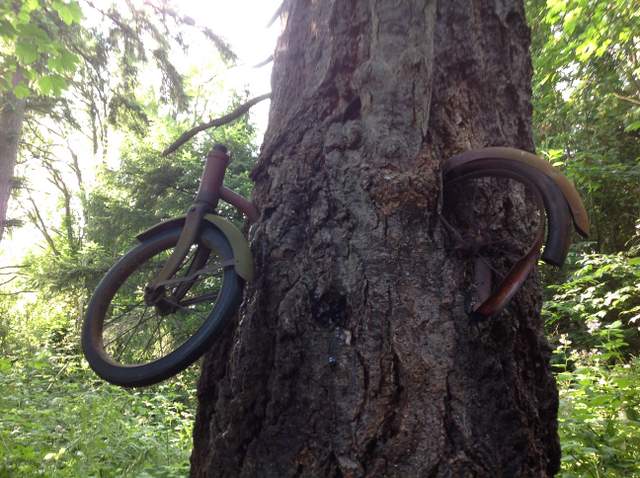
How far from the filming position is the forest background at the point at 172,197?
320 centimetres

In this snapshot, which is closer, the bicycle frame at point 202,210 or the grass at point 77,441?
the bicycle frame at point 202,210

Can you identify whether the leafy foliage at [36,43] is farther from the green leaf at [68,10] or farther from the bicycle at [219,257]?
the bicycle at [219,257]

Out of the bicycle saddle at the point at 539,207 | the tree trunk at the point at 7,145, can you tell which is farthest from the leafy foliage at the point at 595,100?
the tree trunk at the point at 7,145

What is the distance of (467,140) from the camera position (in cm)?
168

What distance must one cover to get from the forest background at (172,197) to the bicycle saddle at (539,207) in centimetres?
166

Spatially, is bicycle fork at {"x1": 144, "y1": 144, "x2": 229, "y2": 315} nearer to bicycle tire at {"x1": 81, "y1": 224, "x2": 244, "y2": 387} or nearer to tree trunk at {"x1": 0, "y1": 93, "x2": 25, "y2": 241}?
bicycle tire at {"x1": 81, "y1": 224, "x2": 244, "y2": 387}

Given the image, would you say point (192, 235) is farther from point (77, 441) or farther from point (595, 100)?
point (595, 100)

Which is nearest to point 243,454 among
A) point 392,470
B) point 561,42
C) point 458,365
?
point 392,470

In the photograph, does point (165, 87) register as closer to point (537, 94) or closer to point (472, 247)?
point (537, 94)

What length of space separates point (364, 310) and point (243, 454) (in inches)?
22.0

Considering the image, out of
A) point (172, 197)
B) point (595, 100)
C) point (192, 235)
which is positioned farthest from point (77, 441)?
point (595, 100)

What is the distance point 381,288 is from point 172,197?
7.97m

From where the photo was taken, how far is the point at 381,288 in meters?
1.40

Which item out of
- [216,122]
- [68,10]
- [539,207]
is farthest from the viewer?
[68,10]
